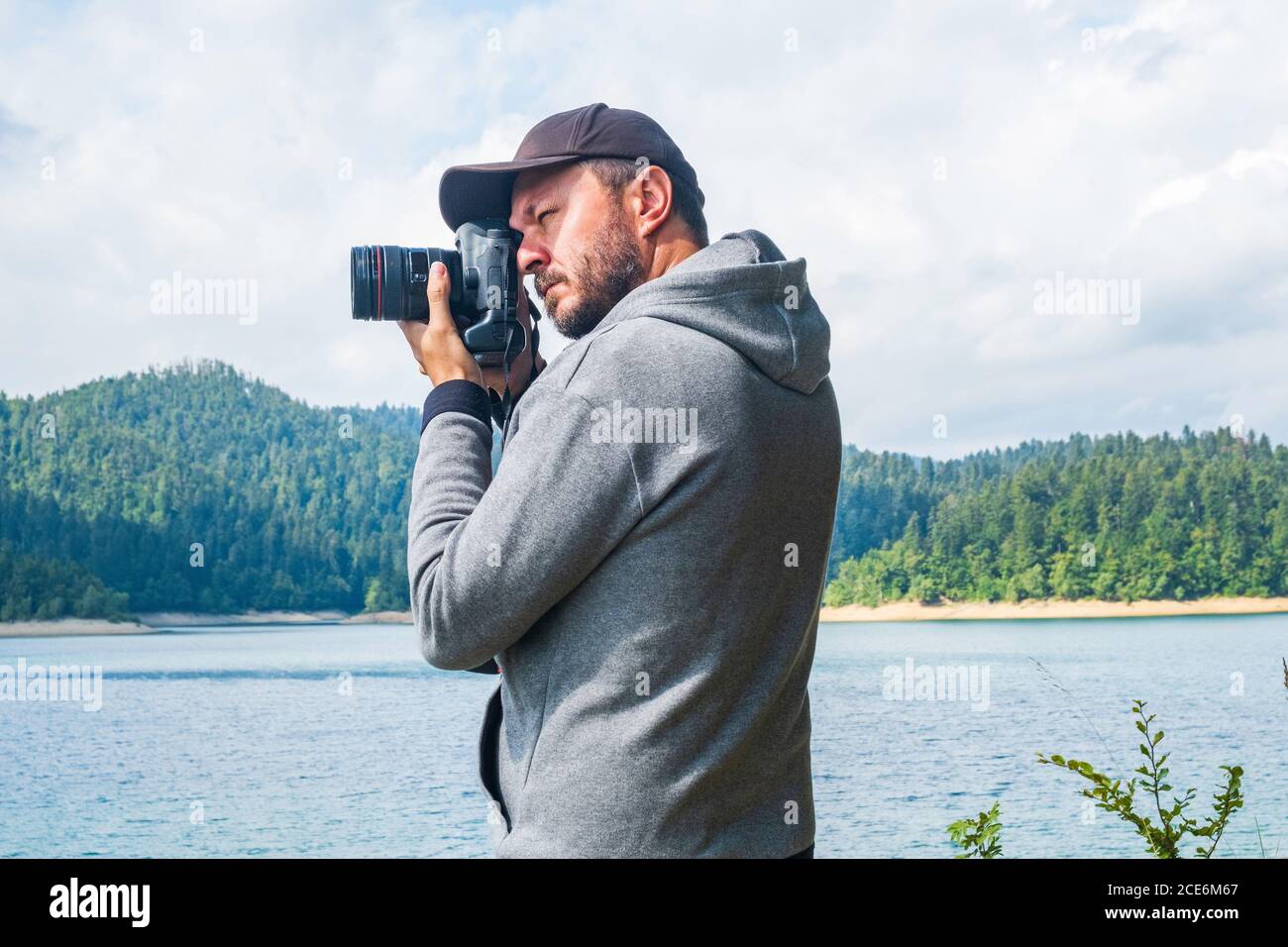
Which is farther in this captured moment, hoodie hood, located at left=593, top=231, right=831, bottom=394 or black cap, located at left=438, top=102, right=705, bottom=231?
black cap, located at left=438, top=102, right=705, bottom=231

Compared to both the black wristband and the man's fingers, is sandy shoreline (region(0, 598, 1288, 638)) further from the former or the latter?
the black wristband

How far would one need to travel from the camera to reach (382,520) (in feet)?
195

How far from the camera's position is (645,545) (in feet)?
3.49

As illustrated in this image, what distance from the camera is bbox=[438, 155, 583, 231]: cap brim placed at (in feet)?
4.54

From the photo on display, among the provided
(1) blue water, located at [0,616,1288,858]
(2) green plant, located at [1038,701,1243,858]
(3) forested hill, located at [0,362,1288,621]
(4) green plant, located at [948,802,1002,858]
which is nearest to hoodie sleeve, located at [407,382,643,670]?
(2) green plant, located at [1038,701,1243,858]

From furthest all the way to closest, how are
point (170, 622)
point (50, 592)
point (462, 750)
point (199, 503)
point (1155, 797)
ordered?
point (199, 503)
point (170, 622)
point (50, 592)
point (462, 750)
point (1155, 797)

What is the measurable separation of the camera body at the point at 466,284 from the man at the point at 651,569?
217 millimetres

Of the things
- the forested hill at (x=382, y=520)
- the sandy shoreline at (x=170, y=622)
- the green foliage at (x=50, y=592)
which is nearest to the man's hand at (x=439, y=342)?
the forested hill at (x=382, y=520)

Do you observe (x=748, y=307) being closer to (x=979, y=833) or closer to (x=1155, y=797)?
(x=1155, y=797)

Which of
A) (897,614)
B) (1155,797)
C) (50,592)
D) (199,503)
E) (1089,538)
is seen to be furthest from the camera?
A: (199,503)

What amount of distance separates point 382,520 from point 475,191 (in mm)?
59282

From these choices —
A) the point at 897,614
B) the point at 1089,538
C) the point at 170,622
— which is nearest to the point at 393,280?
the point at 1089,538
